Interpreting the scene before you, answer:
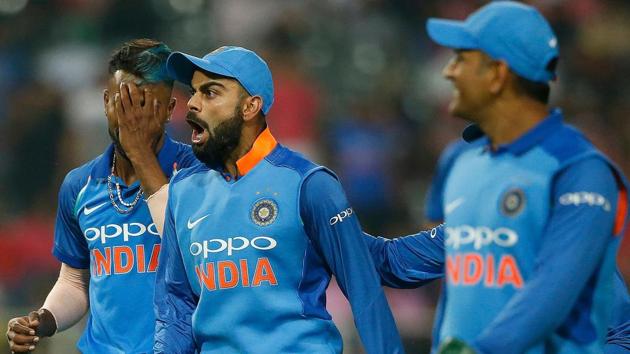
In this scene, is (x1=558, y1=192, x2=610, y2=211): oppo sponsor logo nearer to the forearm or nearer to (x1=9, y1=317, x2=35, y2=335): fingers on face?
(x1=9, y1=317, x2=35, y2=335): fingers on face

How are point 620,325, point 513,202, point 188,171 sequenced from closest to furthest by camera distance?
point 513,202, point 188,171, point 620,325

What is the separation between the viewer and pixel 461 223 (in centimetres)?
331

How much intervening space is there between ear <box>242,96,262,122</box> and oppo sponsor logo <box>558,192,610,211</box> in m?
1.39

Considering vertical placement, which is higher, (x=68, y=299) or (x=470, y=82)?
(x=470, y=82)

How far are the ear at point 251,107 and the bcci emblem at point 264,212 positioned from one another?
308 mm

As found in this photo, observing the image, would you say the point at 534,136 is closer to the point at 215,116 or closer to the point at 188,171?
the point at 215,116

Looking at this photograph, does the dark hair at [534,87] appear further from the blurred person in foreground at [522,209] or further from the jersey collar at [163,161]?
the jersey collar at [163,161]

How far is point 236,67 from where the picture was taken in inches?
165

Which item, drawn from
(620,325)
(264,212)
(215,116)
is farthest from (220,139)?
(620,325)

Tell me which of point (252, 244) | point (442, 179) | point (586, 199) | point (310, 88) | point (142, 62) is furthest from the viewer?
point (310, 88)

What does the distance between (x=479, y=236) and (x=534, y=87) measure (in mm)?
414

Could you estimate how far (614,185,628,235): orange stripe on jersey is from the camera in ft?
10.6

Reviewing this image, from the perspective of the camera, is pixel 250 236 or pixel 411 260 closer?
pixel 250 236

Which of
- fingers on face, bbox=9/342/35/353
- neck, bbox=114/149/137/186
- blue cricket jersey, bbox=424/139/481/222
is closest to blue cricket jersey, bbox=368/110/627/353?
blue cricket jersey, bbox=424/139/481/222
